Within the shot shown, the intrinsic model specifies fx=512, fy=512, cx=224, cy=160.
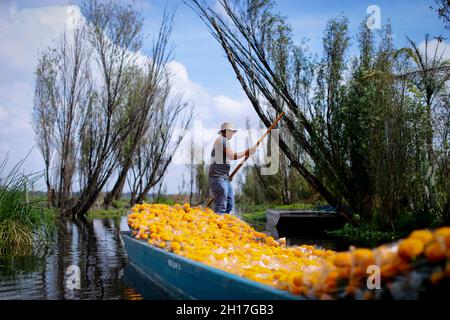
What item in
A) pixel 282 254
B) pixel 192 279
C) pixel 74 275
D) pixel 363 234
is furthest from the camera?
pixel 363 234

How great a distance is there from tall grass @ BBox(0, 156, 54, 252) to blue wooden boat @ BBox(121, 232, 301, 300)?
179 cm

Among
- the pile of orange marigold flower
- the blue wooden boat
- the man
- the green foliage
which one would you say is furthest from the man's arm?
the green foliage

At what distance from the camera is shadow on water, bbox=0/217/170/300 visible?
12.8ft

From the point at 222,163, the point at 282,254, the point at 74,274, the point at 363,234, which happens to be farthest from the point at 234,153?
the point at 363,234

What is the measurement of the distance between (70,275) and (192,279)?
1858mm

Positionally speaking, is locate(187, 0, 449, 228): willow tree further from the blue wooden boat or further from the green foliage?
the blue wooden boat

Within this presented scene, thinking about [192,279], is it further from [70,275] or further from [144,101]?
[144,101]

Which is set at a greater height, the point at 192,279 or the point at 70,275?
the point at 192,279

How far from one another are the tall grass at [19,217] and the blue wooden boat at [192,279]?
179cm

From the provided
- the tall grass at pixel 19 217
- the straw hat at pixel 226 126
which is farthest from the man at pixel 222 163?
the tall grass at pixel 19 217

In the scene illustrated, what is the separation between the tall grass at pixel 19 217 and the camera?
592cm

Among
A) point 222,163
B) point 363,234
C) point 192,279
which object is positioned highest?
point 222,163

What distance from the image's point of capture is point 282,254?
4.04 meters

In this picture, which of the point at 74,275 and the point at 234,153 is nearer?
the point at 74,275
